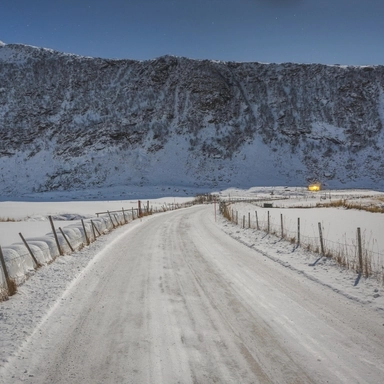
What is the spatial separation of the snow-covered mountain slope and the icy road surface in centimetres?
7036

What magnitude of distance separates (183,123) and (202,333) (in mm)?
87257

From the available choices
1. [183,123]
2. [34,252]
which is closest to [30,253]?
[34,252]

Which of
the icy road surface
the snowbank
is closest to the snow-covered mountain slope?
the snowbank

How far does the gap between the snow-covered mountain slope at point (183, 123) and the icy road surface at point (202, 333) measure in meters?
70.4

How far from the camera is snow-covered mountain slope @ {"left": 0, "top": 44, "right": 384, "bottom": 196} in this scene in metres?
80.2

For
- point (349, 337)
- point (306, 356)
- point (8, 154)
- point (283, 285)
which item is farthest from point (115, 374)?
point (8, 154)

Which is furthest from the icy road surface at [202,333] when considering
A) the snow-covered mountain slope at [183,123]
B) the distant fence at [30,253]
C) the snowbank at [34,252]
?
the snow-covered mountain slope at [183,123]

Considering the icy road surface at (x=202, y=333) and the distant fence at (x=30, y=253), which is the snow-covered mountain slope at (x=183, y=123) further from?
the icy road surface at (x=202, y=333)

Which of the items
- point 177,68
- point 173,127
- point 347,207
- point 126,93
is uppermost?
point 177,68

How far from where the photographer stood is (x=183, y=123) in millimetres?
89562

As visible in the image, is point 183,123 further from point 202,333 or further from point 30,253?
point 202,333

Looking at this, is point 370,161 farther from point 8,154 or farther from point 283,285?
point 8,154

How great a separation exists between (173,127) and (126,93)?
19.2 meters

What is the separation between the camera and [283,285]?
7824 mm
